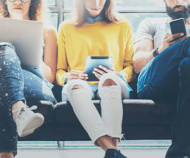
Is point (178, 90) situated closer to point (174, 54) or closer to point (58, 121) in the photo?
point (174, 54)

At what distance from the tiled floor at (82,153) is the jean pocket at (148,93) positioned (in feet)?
2.28

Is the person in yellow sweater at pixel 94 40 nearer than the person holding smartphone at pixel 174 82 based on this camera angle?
No

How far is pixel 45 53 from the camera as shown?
6.56 feet

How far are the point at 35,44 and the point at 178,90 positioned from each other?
77 centimetres

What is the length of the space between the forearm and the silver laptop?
684 mm

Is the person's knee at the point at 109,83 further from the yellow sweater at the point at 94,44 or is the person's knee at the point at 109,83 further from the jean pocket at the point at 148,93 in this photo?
the yellow sweater at the point at 94,44

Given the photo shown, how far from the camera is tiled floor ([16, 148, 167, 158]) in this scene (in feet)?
7.16

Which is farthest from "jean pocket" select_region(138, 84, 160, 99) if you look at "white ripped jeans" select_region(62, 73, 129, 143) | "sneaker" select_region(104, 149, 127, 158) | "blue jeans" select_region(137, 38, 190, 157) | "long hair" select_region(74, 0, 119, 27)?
"long hair" select_region(74, 0, 119, 27)

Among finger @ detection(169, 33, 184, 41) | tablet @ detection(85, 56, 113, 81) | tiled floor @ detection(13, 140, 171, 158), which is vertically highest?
finger @ detection(169, 33, 184, 41)

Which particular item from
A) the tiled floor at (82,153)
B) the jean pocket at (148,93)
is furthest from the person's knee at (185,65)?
the tiled floor at (82,153)

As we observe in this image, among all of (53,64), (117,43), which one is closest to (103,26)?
(117,43)

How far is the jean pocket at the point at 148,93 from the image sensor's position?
1.56 metres

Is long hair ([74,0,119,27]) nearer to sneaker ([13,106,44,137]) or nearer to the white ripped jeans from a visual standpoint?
the white ripped jeans

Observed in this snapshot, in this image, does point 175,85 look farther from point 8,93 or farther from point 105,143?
point 8,93
